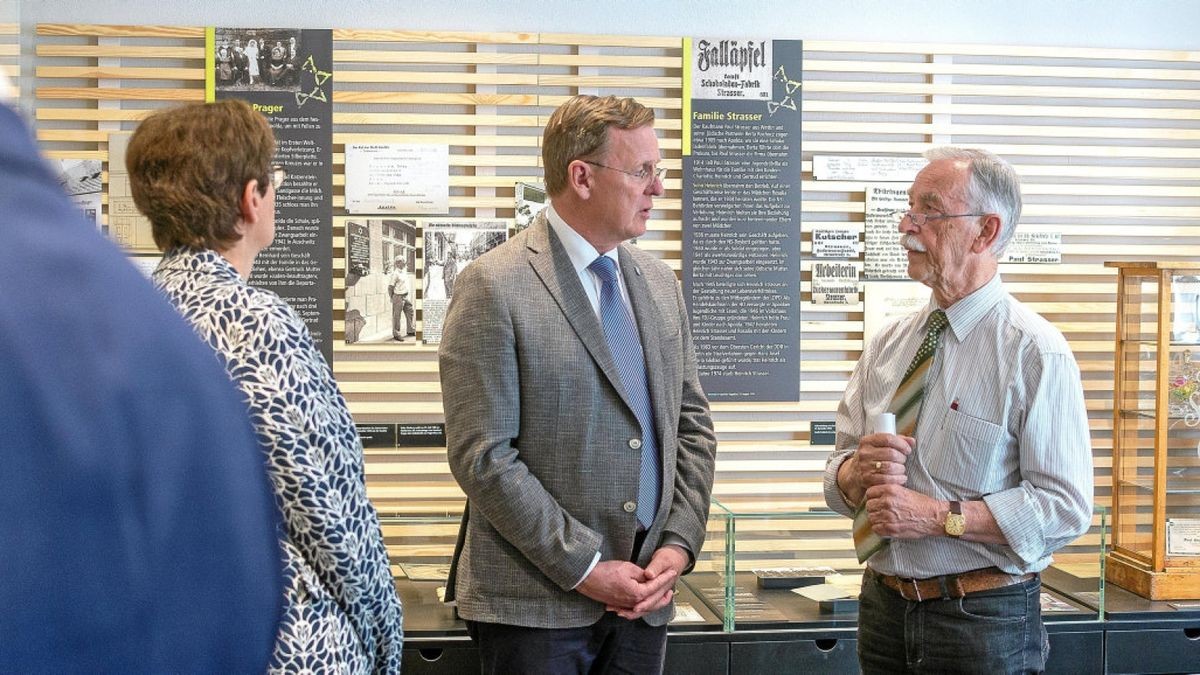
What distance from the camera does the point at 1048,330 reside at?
302cm

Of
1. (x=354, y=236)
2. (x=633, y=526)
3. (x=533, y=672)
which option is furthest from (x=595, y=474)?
(x=354, y=236)

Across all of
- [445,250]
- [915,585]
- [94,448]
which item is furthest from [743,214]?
[94,448]

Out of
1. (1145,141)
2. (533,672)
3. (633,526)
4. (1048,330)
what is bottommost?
(533,672)

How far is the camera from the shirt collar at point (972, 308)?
10.1ft

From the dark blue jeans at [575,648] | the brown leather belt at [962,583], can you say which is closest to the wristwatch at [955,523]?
the brown leather belt at [962,583]

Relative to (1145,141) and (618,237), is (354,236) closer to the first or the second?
(618,237)

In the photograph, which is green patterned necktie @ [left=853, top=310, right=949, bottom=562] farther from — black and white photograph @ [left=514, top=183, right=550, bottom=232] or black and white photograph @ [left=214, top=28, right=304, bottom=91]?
black and white photograph @ [left=214, top=28, right=304, bottom=91]

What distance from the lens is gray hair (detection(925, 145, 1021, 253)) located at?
308 centimetres

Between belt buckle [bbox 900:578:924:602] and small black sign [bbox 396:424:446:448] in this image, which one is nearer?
belt buckle [bbox 900:578:924:602]

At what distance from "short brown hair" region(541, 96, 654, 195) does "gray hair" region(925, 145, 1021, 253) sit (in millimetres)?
847

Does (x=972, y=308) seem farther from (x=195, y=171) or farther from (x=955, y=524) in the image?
(x=195, y=171)

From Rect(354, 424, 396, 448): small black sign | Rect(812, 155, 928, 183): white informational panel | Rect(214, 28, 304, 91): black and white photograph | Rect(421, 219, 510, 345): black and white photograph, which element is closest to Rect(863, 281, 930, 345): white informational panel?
Answer: Rect(812, 155, 928, 183): white informational panel

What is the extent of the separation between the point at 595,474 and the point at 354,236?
2324 millimetres

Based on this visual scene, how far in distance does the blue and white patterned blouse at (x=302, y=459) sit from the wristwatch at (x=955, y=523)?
1.40 meters
